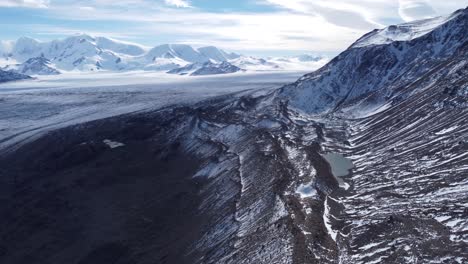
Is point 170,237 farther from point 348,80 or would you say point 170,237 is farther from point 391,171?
point 348,80

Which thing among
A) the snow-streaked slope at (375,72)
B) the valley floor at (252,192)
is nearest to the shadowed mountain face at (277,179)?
the valley floor at (252,192)

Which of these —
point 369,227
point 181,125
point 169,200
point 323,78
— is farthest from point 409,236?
point 323,78

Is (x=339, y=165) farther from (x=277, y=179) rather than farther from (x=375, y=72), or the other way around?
(x=375, y=72)

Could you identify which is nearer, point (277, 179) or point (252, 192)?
point (252, 192)

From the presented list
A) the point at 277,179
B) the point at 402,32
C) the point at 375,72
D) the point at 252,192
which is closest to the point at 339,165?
the point at 277,179

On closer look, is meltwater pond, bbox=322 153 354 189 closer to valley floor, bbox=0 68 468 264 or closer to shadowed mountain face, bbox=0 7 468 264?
shadowed mountain face, bbox=0 7 468 264

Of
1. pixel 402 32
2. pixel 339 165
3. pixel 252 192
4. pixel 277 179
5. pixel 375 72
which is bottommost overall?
pixel 252 192

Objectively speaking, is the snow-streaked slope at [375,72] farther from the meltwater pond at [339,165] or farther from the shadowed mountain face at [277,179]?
the meltwater pond at [339,165]

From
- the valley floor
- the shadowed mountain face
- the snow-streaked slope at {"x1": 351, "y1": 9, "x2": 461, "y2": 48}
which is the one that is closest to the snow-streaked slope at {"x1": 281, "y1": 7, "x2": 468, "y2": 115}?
the shadowed mountain face

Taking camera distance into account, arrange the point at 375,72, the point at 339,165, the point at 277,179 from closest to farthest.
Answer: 1. the point at 277,179
2. the point at 339,165
3. the point at 375,72
